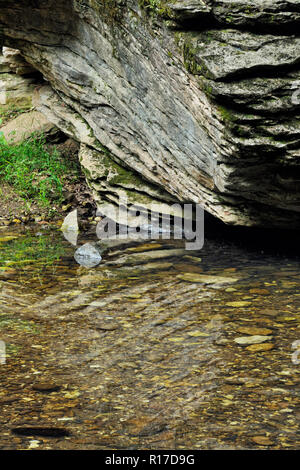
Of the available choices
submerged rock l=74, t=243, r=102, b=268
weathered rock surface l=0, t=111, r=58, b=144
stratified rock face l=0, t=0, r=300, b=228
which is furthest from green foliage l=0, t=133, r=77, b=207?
submerged rock l=74, t=243, r=102, b=268

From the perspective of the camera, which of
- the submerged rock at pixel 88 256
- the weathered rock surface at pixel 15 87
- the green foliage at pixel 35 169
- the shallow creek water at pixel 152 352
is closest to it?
the shallow creek water at pixel 152 352

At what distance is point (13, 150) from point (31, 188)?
76 cm

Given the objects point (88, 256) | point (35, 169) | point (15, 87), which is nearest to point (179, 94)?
point (88, 256)

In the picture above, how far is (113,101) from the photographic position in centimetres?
592

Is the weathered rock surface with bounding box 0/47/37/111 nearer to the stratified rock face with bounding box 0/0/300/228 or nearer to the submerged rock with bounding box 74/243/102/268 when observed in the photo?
the stratified rock face with bounding box 0/0/300/228

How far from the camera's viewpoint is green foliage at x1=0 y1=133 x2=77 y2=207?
765 cm

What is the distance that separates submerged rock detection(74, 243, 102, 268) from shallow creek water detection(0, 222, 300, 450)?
0.11 meters

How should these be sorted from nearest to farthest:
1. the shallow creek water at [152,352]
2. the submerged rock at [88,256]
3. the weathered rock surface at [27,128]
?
the shallow creek water at [152,352] < the submerged rock at [88,256] < the weathered rock surface at [27,128]

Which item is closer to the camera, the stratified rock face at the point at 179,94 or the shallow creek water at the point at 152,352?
the shallow creek water at the point at 152,352

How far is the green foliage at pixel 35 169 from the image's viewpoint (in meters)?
7.65

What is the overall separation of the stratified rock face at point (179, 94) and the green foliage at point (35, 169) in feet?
2.58

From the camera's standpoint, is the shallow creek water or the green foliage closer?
the shallow creek water

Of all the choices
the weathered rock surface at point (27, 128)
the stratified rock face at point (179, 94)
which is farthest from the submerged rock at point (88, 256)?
the weathered rock surface at point (27, 128)

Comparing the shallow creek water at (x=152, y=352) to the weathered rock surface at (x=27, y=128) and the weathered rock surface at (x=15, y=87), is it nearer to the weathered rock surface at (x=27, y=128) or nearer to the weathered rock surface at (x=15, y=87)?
the weathered rock surface at (x=27, y=128)
